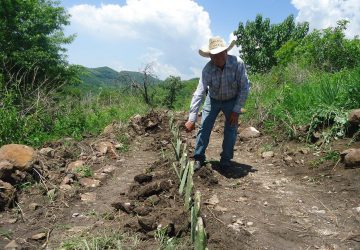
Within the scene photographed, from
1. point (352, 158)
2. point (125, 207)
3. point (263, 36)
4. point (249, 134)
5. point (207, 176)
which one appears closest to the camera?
point (125, 207)

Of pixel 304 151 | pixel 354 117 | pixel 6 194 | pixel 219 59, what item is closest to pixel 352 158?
pixel 354 117

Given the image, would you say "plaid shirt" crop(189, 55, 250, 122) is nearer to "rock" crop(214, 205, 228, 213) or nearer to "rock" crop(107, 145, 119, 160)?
"rock" crop(214, 205, 228, 213)

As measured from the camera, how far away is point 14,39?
18734mm

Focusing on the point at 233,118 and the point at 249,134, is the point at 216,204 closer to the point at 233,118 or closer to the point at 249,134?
the point at 233,118

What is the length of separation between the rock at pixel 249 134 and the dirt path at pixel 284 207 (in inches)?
51.5

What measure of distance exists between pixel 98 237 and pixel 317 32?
515 inches

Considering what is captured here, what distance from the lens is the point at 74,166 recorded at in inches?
190

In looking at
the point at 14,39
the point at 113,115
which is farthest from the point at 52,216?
the point at 14,39

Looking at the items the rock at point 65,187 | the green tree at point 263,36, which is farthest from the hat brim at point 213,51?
the green tree at point 263,36

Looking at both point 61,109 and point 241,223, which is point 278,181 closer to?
point 241,223

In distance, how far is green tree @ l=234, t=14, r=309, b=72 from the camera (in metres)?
31.4

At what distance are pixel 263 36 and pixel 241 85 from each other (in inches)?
1140

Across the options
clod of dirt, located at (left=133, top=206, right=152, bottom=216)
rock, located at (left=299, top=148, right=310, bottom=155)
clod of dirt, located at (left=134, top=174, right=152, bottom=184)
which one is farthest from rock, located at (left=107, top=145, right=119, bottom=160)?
rock, located at (left=299, top=148, right=310, bottom=155)

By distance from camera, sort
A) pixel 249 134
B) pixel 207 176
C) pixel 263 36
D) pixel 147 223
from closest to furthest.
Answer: pixel 147 223 → pixel 207 176 → pixel 249 134 → pixel 263 36
